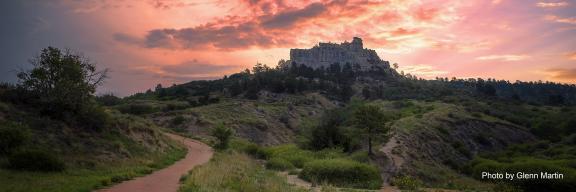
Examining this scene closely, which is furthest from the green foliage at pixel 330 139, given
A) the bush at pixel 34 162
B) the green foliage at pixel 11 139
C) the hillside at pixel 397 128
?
the bush at pixel 34 162

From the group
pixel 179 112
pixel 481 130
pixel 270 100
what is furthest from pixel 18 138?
pixel 270 100

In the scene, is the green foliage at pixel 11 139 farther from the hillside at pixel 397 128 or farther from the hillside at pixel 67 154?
the hillside at pixel 397 128

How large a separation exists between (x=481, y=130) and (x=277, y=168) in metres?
63.0

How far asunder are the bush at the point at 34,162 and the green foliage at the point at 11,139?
79.4 inches

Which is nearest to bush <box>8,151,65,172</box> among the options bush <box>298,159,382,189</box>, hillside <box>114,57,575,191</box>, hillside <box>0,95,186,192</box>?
hillside <box>0,95,186,192</box>

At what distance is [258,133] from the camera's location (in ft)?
285

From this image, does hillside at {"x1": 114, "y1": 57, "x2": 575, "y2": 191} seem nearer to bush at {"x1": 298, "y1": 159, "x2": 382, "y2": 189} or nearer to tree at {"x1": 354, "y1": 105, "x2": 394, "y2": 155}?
bush at {"x1": 298, "y1": 159, "x2": 382, "y2": 189}

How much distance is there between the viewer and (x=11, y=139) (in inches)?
909

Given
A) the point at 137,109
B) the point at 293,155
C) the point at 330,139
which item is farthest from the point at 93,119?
the point at 137,109

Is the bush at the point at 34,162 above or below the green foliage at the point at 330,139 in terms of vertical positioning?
above

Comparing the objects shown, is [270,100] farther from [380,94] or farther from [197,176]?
[197,176]

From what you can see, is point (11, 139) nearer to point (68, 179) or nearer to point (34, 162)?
point (34, 162)

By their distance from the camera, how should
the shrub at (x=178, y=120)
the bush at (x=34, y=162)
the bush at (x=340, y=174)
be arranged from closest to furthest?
1. the bush at (x=34, y=162)
2. the bush at (x=340, y=174)
3. the shrub at (x=178, y=120)

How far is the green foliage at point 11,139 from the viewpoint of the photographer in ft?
74.7
